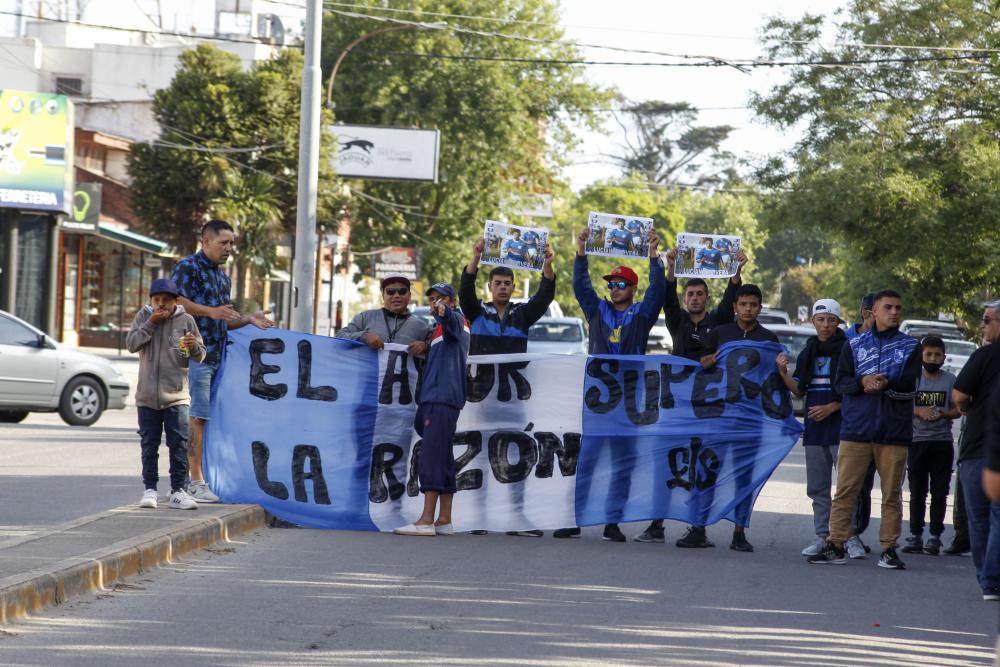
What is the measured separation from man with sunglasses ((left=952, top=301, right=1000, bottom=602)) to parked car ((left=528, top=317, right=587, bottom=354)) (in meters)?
16.5

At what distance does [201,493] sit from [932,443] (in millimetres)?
5714

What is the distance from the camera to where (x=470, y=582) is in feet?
26.7

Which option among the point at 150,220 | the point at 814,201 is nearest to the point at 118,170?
the point at 150,220

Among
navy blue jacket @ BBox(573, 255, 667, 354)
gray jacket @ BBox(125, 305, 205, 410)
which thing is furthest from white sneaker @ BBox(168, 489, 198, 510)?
navy blue jacket @ BBox(573, 255, 667, 354)

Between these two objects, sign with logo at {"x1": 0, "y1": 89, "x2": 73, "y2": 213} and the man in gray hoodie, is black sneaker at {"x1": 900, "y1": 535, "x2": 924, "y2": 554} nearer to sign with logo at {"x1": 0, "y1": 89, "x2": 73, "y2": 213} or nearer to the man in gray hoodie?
the man in gray hoodie

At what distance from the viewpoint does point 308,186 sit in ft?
56.4

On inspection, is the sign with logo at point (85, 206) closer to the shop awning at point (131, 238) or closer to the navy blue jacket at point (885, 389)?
the shop awning at point (131, 238)

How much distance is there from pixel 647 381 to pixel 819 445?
4.66 ft

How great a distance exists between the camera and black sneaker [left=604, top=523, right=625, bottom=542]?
10.5 meters

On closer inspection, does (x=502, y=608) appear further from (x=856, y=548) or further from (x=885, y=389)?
(x=856, y=548)

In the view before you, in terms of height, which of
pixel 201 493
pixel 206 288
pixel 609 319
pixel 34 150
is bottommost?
pixel 201 493

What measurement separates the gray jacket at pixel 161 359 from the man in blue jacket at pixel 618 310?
3046 millimetres

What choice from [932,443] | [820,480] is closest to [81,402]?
[820,480]

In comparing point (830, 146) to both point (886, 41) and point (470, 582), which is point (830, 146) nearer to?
point (886, 41)
